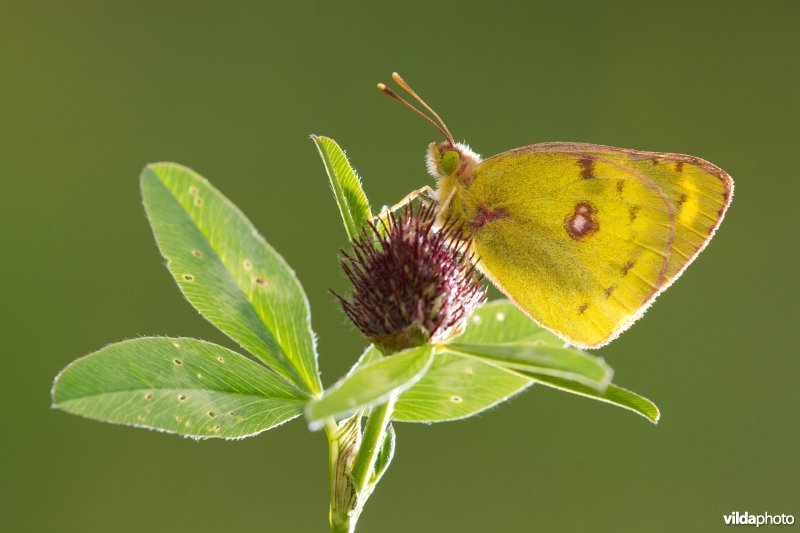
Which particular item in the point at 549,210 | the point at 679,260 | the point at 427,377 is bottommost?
the point at 427,377

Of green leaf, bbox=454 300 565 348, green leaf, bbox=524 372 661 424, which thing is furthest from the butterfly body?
green leaf, bbox=524 372 661 424

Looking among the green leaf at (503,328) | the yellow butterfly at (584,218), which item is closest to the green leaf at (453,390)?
the green leaf at (503,328)

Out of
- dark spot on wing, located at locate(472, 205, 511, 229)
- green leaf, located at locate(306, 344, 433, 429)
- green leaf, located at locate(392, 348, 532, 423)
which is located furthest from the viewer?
dark spot on wing, located at locate(472, 205, 511, 229)

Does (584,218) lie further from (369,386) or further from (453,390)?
(369,386)

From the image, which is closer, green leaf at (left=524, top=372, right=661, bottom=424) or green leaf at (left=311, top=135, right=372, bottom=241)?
green leaf at (left=524, top=372, right=661, bottom=424)

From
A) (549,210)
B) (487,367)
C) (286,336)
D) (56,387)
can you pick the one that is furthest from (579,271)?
(56,387)

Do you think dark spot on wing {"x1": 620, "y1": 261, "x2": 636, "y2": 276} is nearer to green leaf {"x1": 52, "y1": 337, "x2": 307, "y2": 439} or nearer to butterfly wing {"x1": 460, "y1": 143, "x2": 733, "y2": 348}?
butterfly wing {"x1": 460, "y1": 143, "x2": 733, "y2": 348}

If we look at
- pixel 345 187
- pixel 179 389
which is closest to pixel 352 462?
pixel 179 389

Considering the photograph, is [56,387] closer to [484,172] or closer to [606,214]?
[484,172]
